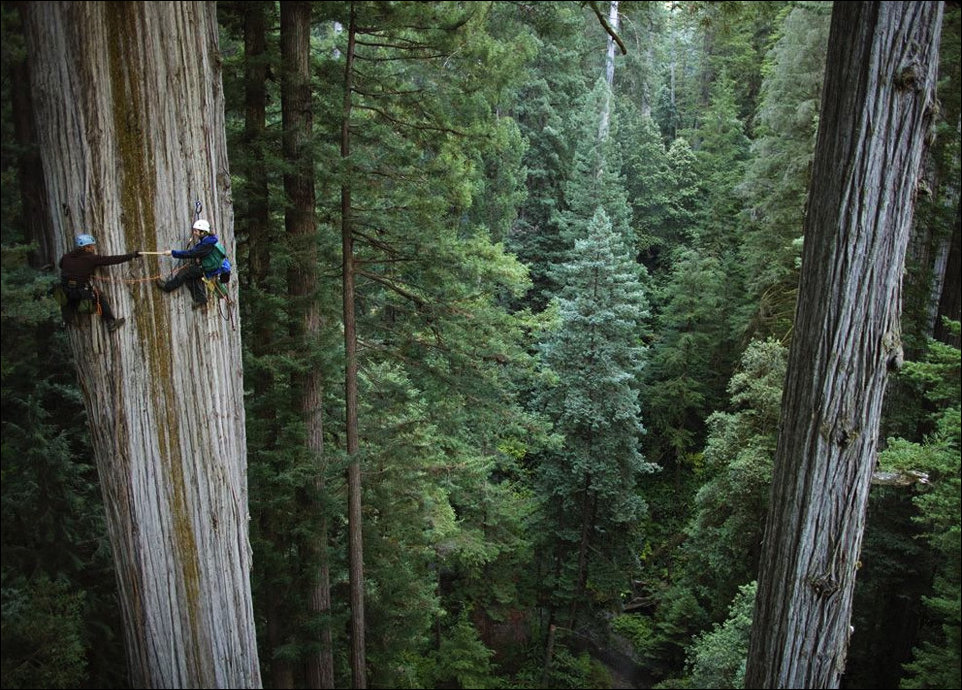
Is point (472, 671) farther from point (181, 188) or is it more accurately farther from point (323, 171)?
point (181, 188)

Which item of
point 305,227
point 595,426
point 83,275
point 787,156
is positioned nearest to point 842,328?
point 83,275

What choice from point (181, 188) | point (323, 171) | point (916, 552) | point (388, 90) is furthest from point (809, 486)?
point (916, 552)

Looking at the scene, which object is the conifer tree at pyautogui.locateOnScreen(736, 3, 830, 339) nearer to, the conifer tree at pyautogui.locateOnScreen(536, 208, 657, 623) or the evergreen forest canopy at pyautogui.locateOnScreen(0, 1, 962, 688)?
the evergreen forest canopy at pyautogui.locateOnScreen(0, 1, 962, 688)

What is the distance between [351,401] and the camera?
820 centimetres

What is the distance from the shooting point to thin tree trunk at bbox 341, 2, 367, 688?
711cm

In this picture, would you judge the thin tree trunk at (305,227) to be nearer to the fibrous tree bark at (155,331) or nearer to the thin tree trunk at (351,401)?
the thin tree trunk at (351,401)

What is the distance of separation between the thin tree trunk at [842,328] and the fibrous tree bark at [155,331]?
300 cm

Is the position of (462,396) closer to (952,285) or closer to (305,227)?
(305,227)

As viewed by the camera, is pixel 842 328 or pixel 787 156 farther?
pixel 787 156

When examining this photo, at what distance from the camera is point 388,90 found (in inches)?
293

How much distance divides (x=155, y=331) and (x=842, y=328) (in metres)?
3.43

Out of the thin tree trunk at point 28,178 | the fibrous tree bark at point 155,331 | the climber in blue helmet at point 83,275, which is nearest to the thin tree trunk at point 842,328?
the fibrous tree bark at point 155,331

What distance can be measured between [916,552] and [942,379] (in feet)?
16.1

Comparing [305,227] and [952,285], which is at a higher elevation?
[305,227]
